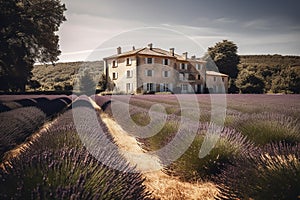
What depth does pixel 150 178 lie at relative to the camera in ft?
10.8

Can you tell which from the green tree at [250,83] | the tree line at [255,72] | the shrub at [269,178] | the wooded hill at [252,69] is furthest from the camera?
the green tree at [250,83]

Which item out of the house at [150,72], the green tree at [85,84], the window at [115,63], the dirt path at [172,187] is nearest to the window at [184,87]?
the house at [150,72]

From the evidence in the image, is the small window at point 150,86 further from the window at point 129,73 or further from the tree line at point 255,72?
the tree line at point 255,72

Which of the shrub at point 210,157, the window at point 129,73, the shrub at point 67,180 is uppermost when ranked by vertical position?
the window at point 129,73

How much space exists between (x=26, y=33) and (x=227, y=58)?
128 feet

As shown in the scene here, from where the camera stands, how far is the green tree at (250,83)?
3294 centimetres

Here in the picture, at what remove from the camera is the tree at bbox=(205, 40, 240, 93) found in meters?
46.7

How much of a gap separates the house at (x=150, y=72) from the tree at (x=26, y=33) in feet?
39.7

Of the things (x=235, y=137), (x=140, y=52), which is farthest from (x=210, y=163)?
(x=140, y=52)

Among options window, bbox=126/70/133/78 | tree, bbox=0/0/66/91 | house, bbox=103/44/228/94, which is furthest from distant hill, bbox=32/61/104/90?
tree, bbox=0/0/66/91

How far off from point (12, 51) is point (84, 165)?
15020 mm

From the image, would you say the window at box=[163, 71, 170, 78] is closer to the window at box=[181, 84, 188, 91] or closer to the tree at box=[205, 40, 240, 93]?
the window at box=[181, 84, 188, 91]

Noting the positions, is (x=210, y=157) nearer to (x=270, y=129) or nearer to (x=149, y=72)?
(x=270, y=129)

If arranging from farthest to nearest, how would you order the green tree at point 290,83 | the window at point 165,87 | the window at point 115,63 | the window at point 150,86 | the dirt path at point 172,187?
the window at point 115,63, the window at point 165,87, the window at point 150,86, the green tree at point 290,83, the dirt path at point 172,187
